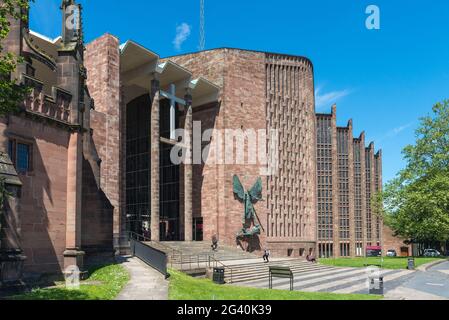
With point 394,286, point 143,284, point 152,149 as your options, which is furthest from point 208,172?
point 143,284

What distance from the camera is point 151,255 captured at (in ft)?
67.4

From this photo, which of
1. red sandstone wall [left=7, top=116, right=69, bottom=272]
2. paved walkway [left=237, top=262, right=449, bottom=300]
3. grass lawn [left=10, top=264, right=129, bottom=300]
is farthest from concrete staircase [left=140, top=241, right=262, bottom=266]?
red sandstone wall [left=7, top=116, right=69, bottom=272]

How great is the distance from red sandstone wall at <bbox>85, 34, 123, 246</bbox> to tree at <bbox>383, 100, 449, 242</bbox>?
28536 millimetres

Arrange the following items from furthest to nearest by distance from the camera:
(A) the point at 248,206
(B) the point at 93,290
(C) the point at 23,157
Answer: (A) the point at 248,206 < (C) the point at 23,157 < (B) the point at 93,290

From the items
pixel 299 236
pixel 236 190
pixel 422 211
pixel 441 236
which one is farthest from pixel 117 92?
pixel 441 236

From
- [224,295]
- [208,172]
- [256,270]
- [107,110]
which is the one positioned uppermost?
[107,110]

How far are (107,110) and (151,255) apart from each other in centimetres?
1331

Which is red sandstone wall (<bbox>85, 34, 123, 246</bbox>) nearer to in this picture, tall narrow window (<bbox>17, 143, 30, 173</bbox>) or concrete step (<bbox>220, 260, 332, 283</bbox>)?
concrete step (<bbox>220, 260, 332, 283</bbox>)

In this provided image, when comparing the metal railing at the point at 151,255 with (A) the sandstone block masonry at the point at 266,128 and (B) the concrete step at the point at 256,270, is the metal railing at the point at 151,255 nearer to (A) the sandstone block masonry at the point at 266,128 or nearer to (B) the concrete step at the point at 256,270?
(B) the concrete step at the point at 256,270

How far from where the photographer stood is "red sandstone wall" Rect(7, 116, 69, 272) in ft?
49.9

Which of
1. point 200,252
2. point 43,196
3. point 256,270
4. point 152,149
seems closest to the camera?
point 43,196

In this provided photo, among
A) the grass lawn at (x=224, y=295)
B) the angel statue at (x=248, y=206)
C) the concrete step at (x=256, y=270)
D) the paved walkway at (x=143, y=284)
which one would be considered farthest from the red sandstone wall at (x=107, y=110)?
the angel statue at (x=248, y=206)

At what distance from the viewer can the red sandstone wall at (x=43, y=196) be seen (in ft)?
49.9

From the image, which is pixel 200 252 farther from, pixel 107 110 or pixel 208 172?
pixel 107 110
